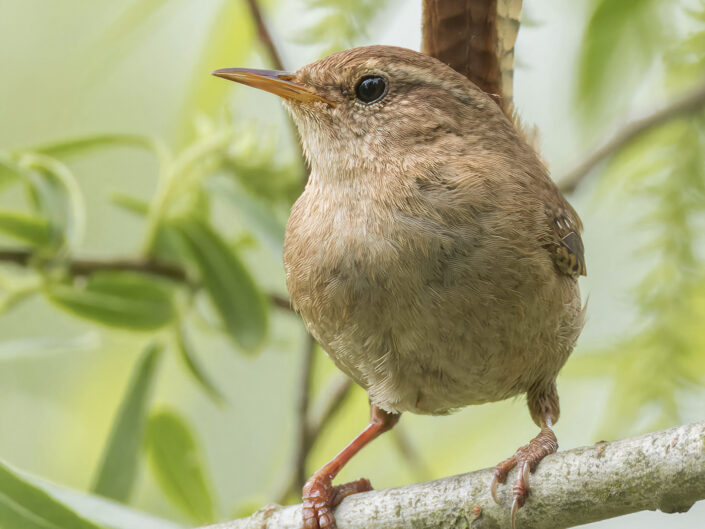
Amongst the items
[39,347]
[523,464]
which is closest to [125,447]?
[39,347]

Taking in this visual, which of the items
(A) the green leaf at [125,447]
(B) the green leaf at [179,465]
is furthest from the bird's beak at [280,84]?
(B) the green leaf at [179,465]

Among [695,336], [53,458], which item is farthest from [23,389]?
[695,336]

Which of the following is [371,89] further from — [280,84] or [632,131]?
[632,131]

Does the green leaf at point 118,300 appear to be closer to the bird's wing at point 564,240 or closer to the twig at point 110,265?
the twig at point 110,265

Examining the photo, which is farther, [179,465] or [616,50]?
[179,465]

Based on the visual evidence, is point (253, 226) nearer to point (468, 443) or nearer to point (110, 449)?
point (110, 449)
